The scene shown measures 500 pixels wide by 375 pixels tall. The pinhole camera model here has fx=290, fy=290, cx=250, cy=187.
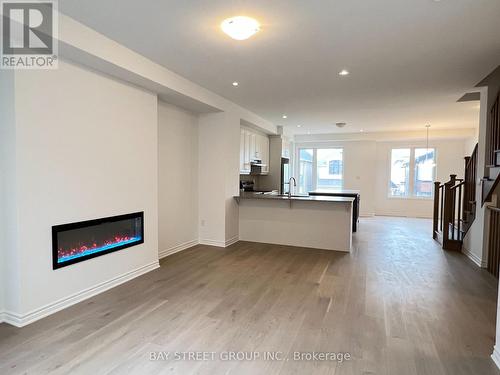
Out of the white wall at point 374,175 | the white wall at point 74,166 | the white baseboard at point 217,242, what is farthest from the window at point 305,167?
the white wall at point 74,166

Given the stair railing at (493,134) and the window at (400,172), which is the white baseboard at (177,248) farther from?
the window at (400,172)

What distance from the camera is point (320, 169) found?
10.2 metres

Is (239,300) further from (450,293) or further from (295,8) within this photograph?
(295,8)

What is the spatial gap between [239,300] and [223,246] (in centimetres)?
223

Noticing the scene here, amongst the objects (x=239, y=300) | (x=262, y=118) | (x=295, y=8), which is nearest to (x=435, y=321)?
(x=239, y=300)

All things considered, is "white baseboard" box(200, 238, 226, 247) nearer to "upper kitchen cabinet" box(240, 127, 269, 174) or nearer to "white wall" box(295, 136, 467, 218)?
"upper kitchen cabinet" box(240, 127, 269, 174)

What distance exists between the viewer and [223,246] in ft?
17.3

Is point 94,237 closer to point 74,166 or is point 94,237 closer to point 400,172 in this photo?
point 74,166

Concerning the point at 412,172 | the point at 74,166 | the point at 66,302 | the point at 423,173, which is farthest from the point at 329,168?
the point at 66,302

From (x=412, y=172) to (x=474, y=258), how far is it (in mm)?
5270

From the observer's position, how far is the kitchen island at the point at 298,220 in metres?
5.06

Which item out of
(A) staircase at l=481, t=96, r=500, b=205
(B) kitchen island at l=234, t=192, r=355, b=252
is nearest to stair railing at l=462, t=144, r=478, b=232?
(A) staircase at l=481, t=96, r=500, b=205

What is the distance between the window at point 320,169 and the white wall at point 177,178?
18.7 feet

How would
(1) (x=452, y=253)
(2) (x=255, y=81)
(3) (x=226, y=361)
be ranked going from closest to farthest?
1. (3) (x=226, y=361)
2. (2) (x=255, y=81)
3. (1) (x=452, y=253)
